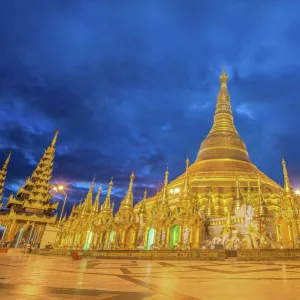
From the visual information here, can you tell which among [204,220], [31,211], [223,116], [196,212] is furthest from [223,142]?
[31,211]

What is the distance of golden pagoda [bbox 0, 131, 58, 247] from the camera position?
36.9 metres

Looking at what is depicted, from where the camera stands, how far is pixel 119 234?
66.0 ft

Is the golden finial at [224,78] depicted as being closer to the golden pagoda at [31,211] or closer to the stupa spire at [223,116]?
the stupa spire at [223,116]

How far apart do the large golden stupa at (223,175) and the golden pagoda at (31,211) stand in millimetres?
16833

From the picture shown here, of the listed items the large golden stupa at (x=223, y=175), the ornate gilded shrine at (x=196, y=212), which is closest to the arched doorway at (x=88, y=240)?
the ornate gilded shrine at (x=196, y=212)

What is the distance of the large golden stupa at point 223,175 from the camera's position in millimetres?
27297

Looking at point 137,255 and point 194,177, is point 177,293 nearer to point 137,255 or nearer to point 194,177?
point 137,255

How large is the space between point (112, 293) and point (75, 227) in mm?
29772

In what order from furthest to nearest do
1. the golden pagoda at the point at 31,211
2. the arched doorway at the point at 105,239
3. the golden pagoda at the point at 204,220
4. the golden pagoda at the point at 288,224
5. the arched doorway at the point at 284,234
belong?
the golden pagoda at the point at 31,211, the arched doorway at the point at 105,239, the golden pagoda at the point at 204,220, the arched doorway at the point at 284,234, the golden pagoda at the point at 288,224

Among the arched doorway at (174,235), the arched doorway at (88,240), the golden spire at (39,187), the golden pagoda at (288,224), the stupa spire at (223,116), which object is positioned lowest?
the arched doorway at (88,240)

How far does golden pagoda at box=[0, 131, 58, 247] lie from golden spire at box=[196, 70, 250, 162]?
27830 millimetres

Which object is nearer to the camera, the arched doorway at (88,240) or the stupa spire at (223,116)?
the arched doorway at (88,240)

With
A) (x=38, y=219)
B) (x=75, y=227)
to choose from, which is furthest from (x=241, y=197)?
(x=38, y=219)

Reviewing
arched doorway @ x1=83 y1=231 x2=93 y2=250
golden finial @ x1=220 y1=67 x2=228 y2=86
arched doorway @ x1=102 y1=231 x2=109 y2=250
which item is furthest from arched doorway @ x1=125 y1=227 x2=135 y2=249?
golden finial @ x1=220 y1=67 x2=228 y2=86
